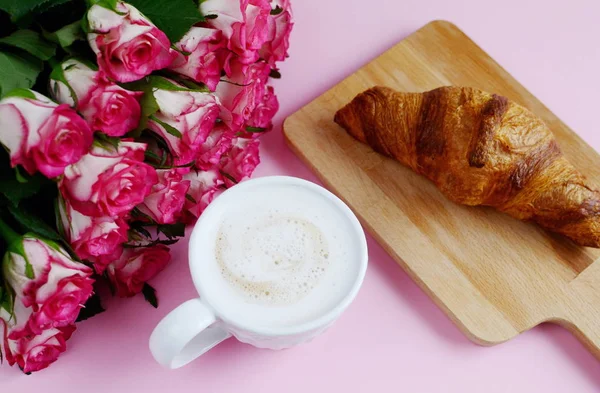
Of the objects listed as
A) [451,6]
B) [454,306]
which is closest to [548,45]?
[451,6]

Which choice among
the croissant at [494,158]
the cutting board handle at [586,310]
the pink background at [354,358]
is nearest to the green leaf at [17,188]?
the pink background at [354,358]

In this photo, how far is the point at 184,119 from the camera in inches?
39.0

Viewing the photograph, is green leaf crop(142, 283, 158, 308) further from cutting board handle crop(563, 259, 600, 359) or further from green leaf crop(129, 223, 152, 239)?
cutting board handle crop(563, 259, 600, 359)

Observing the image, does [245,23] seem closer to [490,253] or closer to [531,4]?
[490,253]

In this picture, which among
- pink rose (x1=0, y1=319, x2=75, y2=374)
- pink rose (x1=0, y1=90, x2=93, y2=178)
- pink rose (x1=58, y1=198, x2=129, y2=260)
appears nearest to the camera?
pink rose (x1=0, y1=90, x2=93, y2=178)

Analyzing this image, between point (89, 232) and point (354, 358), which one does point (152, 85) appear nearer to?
point (89, 232)

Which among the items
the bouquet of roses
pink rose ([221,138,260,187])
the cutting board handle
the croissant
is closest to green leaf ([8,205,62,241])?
the bouquet of roses

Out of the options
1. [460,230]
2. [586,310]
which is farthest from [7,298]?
[586,310]

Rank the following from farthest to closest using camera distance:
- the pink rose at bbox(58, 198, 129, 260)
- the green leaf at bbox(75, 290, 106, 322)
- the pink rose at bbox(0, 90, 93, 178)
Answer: the green leaf at bbox(75, 290, 106, 322)
the pink rose at bbox(58, 198, 129, 260)
the pink rose at bbox(0, 90, 93, 178)

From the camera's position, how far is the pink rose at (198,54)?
1.01 m

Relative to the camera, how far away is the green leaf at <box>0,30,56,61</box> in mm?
932

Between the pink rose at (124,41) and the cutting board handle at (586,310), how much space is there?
769 millimetres

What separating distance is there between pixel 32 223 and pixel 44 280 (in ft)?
0.27

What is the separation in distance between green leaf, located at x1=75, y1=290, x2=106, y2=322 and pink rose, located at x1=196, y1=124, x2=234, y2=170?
282 millimetres
